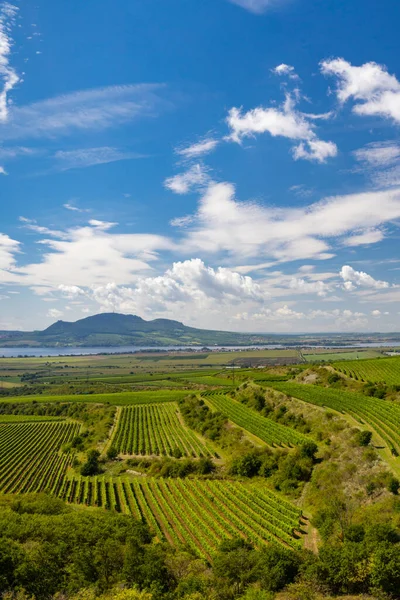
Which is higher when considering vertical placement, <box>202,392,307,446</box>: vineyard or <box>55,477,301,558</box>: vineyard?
<box>202,392,307,446</box>: vineyard

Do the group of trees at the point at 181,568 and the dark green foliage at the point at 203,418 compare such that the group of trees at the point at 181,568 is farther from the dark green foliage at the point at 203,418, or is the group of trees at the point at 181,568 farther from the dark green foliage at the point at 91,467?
the dark green foliage at the point at 203,418

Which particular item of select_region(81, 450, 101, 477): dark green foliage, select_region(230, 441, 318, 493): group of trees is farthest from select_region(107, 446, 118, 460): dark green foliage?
select_region(230, 441, 318, 493): group of trees

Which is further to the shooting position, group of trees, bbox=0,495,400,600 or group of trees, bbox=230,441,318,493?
group of trees, bbox=230,441,318,493

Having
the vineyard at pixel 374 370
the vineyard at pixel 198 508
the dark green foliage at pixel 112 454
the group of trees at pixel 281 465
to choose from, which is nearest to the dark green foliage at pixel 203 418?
the group of trees at pixel 281 465

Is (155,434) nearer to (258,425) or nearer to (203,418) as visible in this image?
(203,418)

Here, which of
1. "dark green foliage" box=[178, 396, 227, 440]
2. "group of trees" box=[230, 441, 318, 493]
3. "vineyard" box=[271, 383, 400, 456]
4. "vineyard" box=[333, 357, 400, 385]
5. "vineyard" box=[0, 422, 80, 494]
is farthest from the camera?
"vineyard" box=[333, 357, 400, 385]

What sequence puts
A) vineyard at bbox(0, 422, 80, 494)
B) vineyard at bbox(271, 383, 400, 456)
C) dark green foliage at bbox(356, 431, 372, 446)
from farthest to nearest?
vineyard at bbox(0, 422, 80, 494)
vineyard at bbox(271, 383, 400, 456)
dark green foliage at bbox(356, 431, 372, 446)

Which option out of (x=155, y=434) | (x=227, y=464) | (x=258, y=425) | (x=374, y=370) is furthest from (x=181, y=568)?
(x=374, y=370)

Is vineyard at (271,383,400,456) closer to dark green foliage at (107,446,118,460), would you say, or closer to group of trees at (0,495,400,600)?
group of trees at (0,495,400,600)
